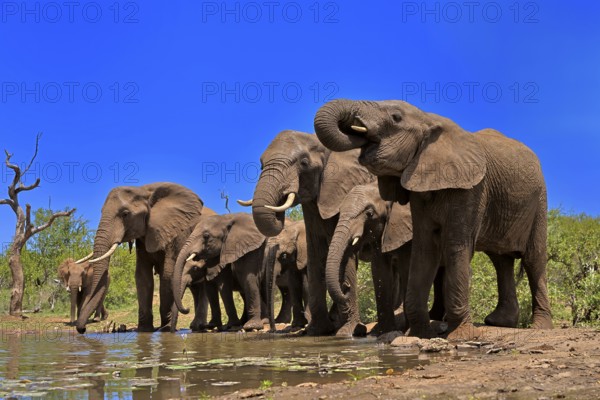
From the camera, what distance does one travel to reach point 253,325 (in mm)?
15742

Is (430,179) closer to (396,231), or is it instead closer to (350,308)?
(396,231)

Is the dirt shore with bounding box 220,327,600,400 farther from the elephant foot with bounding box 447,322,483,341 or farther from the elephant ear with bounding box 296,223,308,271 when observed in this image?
the elephant ear with bounding box 296,223,308,271

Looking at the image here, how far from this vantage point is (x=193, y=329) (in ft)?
55.5

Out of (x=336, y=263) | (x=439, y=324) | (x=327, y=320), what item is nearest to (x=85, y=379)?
(x=336, y=263)

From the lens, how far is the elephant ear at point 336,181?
11.9m

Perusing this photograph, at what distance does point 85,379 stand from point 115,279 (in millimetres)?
28002

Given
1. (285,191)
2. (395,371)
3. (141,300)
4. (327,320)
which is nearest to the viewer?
(395,371)

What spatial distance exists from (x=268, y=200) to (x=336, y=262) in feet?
4.23

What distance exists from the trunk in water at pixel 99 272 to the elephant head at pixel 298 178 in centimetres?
480

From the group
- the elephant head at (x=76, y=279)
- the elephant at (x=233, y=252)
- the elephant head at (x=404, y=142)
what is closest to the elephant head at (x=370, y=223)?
the elephant head at (x=404, y=142)

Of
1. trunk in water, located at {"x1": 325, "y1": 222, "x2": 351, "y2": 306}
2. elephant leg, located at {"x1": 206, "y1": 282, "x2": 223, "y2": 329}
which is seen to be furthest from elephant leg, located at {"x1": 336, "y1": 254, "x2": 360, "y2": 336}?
elephant leg, located at {"x1": 206, "y1": 282, "x2": 223, "y2": 329}

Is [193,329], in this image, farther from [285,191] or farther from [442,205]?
[442,205]

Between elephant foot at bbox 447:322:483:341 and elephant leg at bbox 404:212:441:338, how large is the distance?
286mm

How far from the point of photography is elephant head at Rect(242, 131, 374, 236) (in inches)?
424
